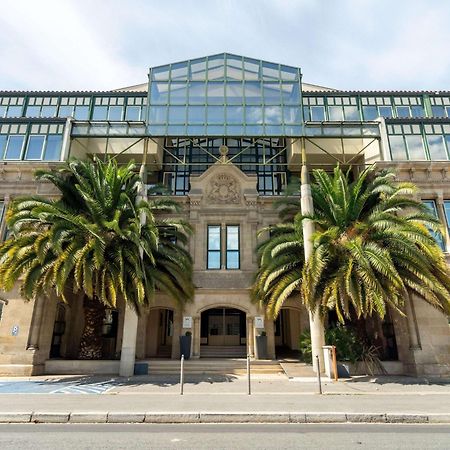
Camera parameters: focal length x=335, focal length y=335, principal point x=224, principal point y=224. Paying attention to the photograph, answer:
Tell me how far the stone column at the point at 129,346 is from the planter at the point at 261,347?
23.4 feet

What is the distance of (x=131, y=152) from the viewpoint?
24.8 metres

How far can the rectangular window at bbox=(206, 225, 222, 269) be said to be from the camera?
22297 millimetres

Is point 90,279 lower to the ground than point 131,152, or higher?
lower

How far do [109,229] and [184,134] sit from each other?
9.31 meters

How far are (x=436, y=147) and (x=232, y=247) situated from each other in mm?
14766

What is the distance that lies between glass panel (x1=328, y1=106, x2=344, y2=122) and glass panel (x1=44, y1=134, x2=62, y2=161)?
63.8ft

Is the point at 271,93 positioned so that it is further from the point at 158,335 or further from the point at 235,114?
the point at 158,335

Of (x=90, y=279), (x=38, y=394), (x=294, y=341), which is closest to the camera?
(x=38, y=394)

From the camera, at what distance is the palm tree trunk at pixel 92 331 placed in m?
17.6

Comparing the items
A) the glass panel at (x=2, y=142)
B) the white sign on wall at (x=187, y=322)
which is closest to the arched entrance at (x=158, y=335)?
the white sign on wall at (x=187, y=322)

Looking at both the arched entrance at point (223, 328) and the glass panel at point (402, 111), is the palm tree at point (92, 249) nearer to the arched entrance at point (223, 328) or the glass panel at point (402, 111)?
the arched entrance at point (223, 328)

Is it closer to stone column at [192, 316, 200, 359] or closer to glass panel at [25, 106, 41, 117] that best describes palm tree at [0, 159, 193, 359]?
stone column at [192, 316, 200, 359]

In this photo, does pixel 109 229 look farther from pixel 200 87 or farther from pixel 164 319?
pixel 200 87

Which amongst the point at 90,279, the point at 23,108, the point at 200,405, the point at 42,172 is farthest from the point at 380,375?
the point at 23,108
